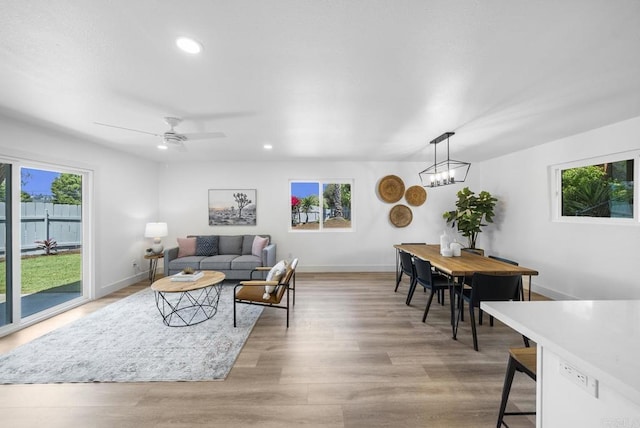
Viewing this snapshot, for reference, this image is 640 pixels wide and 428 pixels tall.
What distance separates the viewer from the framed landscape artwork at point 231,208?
5387 mm

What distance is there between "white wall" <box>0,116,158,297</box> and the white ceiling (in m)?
0.32

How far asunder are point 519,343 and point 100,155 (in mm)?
6131

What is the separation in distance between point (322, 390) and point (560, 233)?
4.14 m

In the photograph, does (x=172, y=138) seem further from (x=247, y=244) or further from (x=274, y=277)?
(x=247, y=244)

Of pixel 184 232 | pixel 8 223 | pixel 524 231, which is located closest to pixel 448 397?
pixel 524 231

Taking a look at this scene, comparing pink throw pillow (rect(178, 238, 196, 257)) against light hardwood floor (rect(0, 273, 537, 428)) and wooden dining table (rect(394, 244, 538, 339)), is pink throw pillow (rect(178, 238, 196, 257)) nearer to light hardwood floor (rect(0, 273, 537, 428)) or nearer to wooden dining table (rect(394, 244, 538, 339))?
light hardwood floor (rect(0, 273, 537, 428))

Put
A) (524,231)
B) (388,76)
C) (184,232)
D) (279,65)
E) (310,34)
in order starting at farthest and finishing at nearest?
(184,232)
(524,231)
(388,76)
(279,65)
(310,34)

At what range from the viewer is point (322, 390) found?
1.89 m

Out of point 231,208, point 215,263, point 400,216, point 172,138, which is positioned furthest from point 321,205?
point 172,138

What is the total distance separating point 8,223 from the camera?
279cm

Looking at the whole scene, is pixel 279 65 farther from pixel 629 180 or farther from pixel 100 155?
pixel 629 180

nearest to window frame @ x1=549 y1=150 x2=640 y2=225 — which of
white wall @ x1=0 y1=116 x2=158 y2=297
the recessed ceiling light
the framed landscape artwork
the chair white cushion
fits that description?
the chair white cushion

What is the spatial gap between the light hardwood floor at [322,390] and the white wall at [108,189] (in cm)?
149

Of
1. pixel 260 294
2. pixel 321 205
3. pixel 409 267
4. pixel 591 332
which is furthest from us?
pixel 321 205
